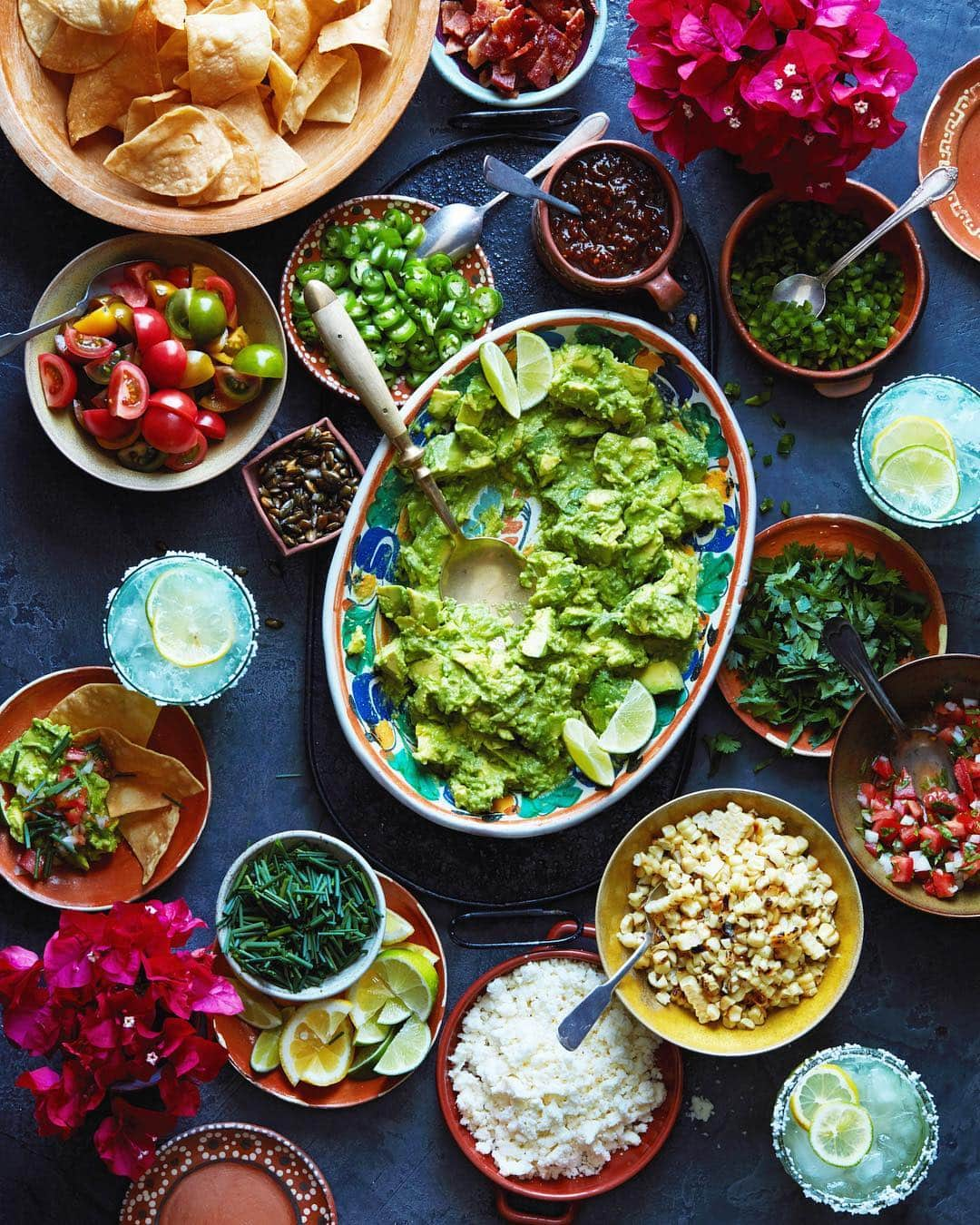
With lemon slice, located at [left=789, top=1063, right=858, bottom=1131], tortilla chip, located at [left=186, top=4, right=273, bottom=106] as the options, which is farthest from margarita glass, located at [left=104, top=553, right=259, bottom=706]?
lemon slice, located at [left=789, top=1063, right=858, bottom=1131]

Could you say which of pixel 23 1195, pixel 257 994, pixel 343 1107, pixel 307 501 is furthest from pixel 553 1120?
pixel 307 501

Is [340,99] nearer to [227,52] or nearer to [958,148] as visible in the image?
[227,52]

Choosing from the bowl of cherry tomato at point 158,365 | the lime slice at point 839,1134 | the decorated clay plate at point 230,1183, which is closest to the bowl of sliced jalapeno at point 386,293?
the bowl of cherry tomato at point 158,365

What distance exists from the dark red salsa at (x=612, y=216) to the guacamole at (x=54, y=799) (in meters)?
1.91

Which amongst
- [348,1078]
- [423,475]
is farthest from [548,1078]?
[423,475]

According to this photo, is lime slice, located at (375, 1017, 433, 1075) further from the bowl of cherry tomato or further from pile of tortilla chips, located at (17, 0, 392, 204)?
pile of tortilla chips, located at (17, 0, 392, 204)

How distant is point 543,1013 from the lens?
10.6 ft

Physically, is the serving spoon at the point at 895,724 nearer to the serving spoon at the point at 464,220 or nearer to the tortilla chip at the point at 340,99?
the serving spoon at the point at 464,220

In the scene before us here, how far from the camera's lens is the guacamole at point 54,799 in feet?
10.2

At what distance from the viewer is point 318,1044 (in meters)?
3.22

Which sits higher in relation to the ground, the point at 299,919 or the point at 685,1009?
the point at 299,919

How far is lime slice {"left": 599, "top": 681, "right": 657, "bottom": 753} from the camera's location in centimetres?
315

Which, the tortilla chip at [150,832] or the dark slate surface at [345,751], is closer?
the tortilla chip at [150,832]

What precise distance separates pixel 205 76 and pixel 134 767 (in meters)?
1.82
